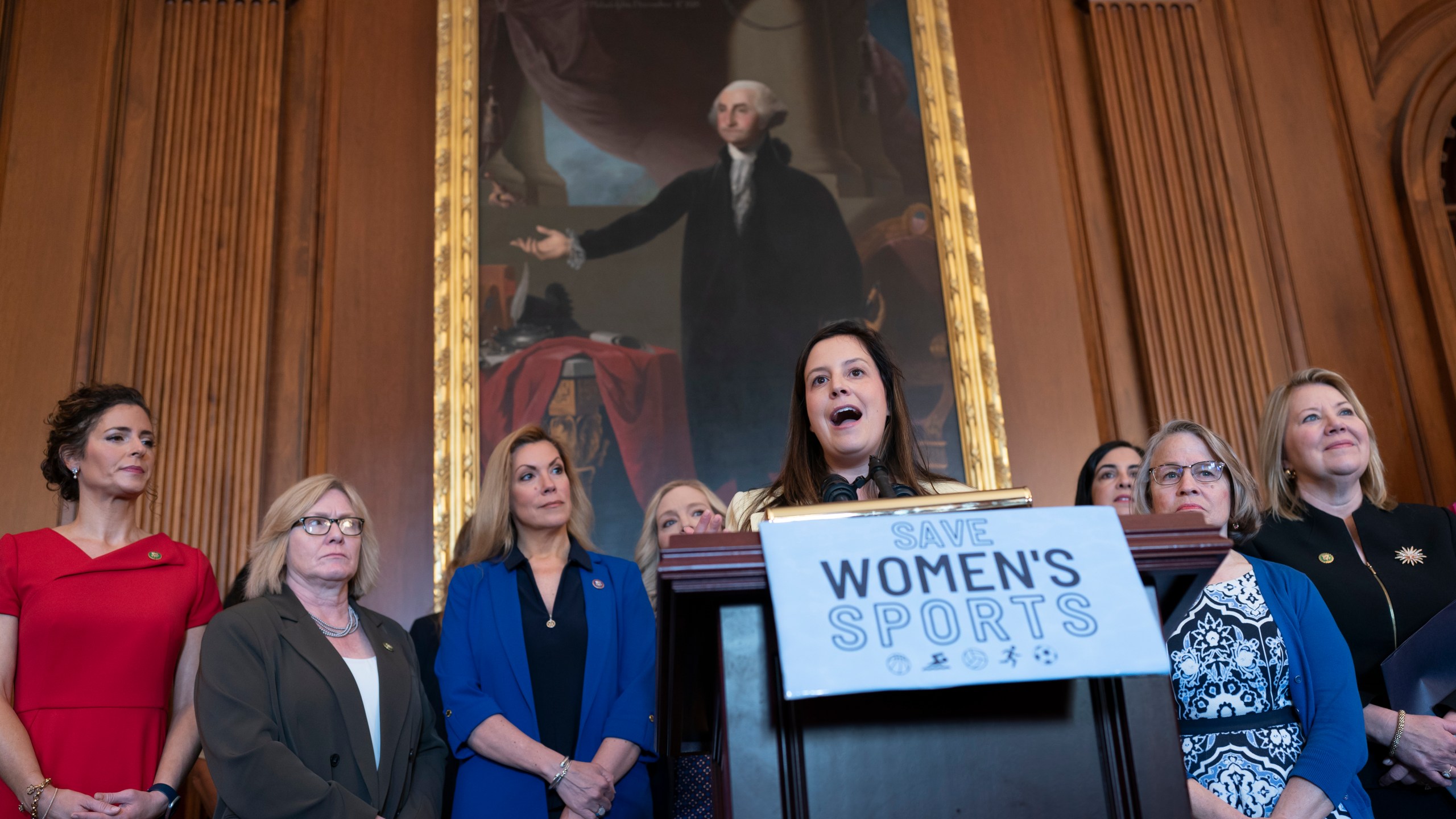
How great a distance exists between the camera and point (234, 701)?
278 cm

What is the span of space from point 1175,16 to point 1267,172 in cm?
90

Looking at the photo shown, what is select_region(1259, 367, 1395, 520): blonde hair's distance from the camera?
3.29 meters

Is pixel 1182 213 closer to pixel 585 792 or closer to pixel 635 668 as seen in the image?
pixel 635 668

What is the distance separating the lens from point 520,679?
10.4 ft

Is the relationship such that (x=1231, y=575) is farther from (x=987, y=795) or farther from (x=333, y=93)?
(x=333, y=93)

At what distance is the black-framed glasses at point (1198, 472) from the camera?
2971mm

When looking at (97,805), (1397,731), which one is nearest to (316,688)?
(97,805)

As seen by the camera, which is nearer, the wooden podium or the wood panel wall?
the wooden podium

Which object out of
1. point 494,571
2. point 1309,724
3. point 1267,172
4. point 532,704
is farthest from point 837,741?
point 1267,172

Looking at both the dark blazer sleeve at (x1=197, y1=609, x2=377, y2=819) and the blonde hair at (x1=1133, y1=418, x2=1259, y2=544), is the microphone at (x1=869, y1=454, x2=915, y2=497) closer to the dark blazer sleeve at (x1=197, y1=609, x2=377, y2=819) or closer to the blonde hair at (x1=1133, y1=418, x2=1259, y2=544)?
the blonde hair at (x1=1133, y1=418, x2=1259, y2=544)

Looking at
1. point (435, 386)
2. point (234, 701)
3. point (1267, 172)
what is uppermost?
point (1267, 172)

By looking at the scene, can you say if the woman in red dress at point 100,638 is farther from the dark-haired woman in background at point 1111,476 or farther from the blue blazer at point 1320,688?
the dark-haired woman in background at point 1111,476

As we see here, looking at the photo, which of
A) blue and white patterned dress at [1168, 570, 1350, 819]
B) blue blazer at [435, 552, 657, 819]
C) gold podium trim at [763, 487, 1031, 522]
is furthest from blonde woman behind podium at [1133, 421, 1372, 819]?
blue blazer at [435, 552, 657, 819]

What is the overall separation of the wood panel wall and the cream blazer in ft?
7.88
